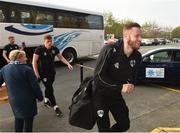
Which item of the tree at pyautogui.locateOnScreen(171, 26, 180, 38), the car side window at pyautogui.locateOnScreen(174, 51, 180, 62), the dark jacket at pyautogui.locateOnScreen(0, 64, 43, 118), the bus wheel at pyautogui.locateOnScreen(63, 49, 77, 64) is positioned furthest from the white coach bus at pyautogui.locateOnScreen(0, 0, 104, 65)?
the tree at pyautogui.locateOnScreen(171, 26, 180, 38)

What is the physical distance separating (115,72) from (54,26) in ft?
40.9

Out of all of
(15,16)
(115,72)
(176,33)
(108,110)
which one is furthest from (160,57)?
(176,33)

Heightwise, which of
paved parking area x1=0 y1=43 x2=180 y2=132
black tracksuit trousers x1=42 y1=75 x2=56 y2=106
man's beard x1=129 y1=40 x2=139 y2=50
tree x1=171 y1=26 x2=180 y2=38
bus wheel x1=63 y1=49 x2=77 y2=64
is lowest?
tree x1=171 y1=26 x2=180 y2=38

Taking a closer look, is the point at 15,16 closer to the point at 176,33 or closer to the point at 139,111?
the point at 139,111

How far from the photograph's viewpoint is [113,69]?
4.03 metres

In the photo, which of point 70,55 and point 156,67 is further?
point 70,55

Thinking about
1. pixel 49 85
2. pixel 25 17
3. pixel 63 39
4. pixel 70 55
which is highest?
pixel 25 17

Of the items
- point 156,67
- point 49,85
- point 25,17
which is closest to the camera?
point 49,85

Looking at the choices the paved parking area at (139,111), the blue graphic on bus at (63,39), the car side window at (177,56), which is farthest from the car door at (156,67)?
the blue graphic on bus at (63,39)

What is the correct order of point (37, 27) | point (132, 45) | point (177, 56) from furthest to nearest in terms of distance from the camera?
point (37, 27)
point (177, 56)
point (132, 45)

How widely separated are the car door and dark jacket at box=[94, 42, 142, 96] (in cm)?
640

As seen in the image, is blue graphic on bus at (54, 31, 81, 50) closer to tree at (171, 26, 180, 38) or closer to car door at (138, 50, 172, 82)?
car door at (138, 50, 172, 82)

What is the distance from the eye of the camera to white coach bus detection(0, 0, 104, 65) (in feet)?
46.1

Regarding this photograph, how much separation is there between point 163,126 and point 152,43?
177 feet
